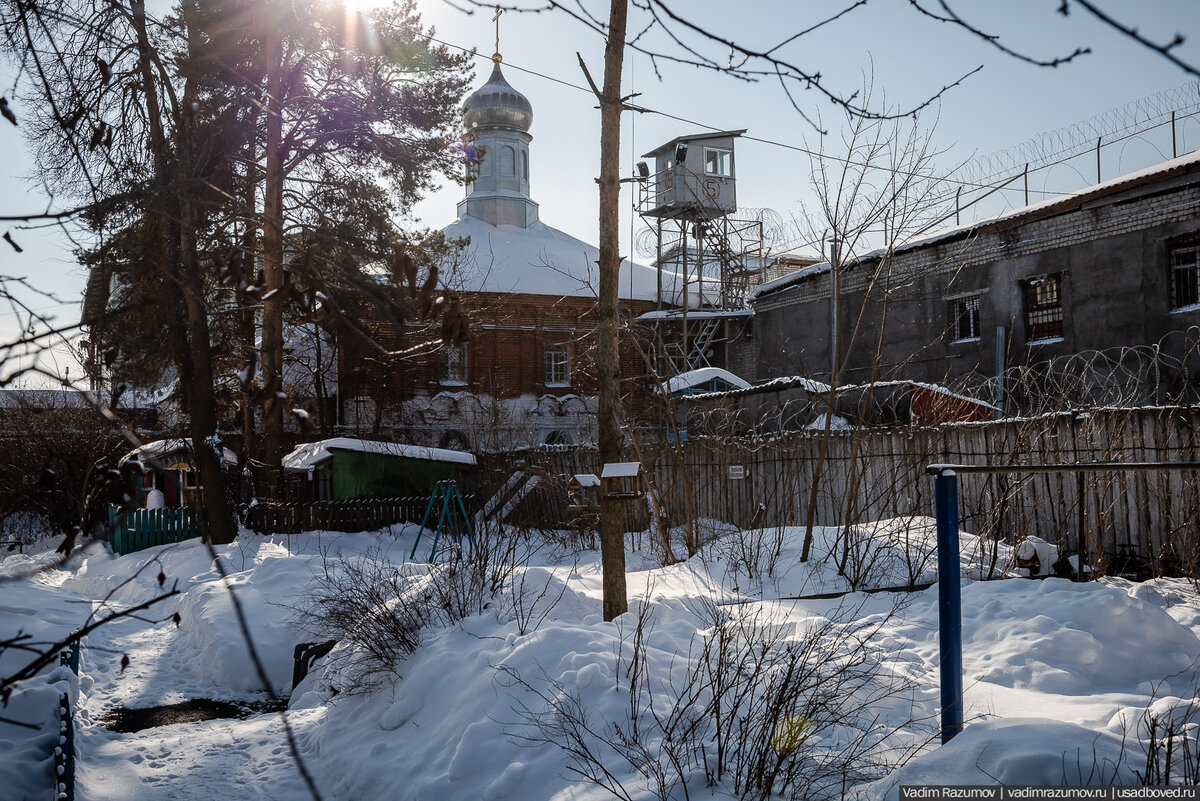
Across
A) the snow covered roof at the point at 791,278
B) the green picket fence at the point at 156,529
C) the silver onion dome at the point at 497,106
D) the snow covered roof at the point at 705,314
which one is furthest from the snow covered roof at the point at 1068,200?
the silver onion dome at the point at 497,106

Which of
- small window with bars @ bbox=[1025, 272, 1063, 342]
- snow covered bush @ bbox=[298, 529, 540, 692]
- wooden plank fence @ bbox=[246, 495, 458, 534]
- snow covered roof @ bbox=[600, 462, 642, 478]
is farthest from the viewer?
small window with bars @ bbox=[1025, 272, 1063, 342]

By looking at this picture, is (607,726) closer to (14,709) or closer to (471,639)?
(471,639)

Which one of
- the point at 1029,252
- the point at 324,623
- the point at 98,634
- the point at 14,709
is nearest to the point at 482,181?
the point at 1029,252

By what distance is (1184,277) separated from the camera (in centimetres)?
1717

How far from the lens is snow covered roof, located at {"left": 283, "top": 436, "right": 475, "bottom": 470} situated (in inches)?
679

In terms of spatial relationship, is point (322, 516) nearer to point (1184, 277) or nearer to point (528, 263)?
point (528, 263)

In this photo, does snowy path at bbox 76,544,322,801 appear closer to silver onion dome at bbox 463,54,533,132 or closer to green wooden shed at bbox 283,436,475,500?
green wooden shed at bbox 283,436,475,500

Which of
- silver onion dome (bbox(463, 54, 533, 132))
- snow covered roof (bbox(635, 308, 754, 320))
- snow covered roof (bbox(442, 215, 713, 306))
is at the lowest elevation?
snow covered roof (bbox(635, 308, 754, 320))

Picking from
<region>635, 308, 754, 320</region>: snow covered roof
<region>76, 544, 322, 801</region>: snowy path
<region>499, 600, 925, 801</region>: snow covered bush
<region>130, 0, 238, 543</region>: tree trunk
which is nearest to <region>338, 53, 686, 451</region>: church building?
<region>635, 308, 754, 320</region>: snow covered roof

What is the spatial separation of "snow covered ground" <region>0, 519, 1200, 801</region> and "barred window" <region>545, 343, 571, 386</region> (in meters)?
21.6

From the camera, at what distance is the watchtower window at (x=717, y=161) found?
28.5 metres

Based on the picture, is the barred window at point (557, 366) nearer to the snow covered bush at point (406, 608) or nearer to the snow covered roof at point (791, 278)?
the snow covered roof at point (791, 278)

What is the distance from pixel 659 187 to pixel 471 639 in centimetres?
2415

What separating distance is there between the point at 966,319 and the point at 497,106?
860 inches
